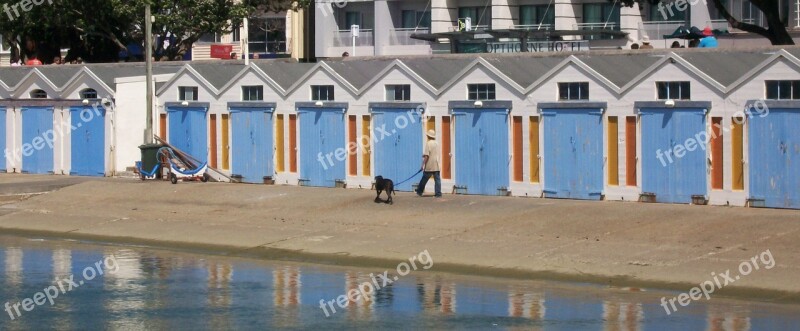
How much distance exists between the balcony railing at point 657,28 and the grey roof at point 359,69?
71.5 ft

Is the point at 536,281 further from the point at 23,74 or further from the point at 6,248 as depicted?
the point at 23,74

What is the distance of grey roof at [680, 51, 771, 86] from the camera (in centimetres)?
2605

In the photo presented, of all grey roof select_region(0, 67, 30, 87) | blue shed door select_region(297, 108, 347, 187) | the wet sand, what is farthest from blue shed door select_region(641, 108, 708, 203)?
grey roof select_region(0, 67, 30, 87)

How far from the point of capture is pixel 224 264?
23.2 m

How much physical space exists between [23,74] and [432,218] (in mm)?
18777

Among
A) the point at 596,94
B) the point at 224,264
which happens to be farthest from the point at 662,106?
the point at 224,264

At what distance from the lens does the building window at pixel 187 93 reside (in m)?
35.3

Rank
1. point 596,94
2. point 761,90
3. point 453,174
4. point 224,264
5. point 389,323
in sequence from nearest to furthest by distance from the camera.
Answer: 1. point 389,323
2. point 224,264
3. point 761,90
4. point 596,94
5. point 453,174

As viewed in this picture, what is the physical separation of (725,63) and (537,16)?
29.8 metres

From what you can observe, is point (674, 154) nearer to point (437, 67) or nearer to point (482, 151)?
point (482, 151)

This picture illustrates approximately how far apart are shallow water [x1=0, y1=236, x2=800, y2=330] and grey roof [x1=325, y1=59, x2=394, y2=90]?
31.0ft

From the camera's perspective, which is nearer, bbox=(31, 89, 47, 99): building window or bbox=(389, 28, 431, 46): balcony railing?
bbox=(31, 89, 47, 99): building window

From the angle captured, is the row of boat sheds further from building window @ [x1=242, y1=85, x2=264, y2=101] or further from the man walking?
the man walking

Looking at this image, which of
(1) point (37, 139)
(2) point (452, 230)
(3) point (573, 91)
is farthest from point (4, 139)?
(2) point (452, 230)
